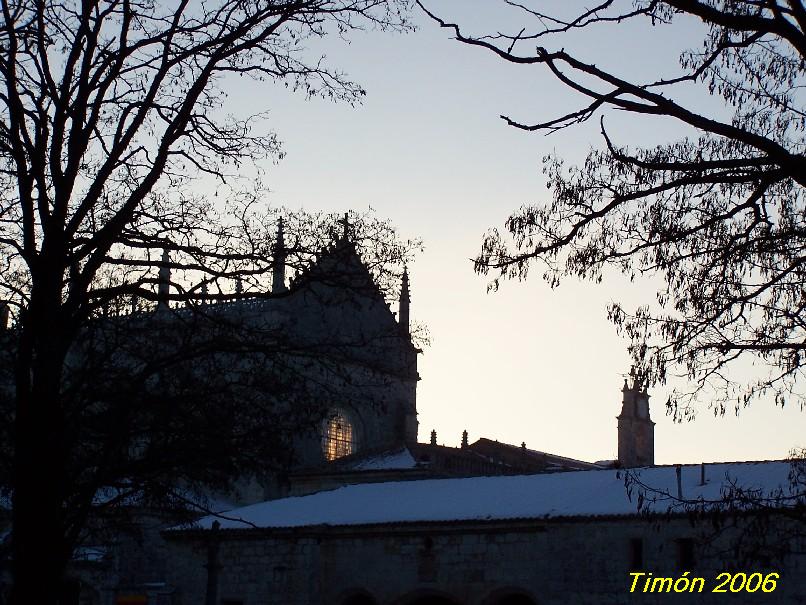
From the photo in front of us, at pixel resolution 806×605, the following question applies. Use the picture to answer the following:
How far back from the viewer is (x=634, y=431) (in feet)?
229

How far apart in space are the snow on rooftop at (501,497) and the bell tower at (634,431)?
3816 cm

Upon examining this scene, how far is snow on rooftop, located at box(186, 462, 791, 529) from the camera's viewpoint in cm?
2508

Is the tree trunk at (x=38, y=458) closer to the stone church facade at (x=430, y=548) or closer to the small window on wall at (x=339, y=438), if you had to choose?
the stone church facade at (x=430, y=548)

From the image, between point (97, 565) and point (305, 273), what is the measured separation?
26.4m

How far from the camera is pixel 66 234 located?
12.2m

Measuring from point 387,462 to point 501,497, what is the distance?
50.3ft

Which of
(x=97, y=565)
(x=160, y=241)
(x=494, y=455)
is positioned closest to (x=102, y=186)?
(x=160, y=241)

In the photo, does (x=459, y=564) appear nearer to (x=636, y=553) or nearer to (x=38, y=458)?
(x=636, y=553)

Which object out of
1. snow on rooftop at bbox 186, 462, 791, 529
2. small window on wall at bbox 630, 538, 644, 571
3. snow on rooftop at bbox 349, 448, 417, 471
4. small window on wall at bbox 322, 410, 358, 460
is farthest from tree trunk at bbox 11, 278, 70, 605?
small window on wall at bbox 322, 410, 358, 460

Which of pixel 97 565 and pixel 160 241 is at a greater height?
pixel 160 241

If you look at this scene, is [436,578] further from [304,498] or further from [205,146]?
[205,146]

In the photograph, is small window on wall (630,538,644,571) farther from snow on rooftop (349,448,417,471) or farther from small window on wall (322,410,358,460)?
small window on wall (322,410,358,460)

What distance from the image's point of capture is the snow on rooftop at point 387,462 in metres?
41.7

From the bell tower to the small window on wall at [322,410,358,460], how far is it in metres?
23.9
